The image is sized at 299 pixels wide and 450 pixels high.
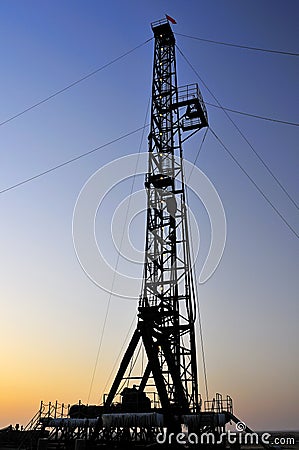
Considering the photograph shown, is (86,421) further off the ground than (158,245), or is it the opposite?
(158,245)

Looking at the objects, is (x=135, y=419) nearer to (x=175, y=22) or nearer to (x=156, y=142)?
(x=156, y=142)

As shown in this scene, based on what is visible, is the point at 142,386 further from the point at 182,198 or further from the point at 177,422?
the point at 182,198

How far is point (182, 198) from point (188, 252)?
3.45 m

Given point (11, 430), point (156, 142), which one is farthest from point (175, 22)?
point (11, 430)

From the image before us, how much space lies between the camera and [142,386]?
24.0 m

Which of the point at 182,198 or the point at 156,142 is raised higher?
the point at 156,142

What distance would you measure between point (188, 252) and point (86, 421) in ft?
36.3

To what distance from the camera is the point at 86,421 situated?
21.8 metres

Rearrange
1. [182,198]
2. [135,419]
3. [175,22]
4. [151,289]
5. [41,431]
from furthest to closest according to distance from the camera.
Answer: [175,22]
[182,198]
[151,289]
[41,431]
[135,419]

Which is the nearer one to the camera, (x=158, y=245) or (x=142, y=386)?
(x=142, y=386)

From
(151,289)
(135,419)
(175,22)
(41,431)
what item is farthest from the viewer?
(175,22)

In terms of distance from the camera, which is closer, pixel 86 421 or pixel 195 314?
pixel 86 421

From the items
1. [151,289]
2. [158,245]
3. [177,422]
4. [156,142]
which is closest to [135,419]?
[177,422]

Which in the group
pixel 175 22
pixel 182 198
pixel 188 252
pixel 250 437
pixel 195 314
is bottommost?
pixel 250 437
